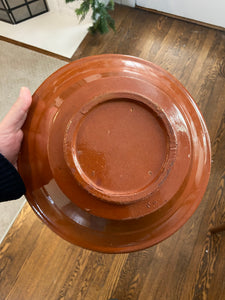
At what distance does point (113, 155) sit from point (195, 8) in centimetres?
169

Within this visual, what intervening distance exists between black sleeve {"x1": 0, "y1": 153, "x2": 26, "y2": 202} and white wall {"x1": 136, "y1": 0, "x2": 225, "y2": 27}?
5.68 ft

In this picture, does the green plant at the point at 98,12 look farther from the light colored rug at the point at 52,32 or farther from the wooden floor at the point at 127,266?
the wooden floor at the point at 127,266

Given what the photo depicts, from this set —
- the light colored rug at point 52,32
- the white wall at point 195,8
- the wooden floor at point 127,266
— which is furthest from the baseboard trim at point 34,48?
the wooden floor at point 127,266

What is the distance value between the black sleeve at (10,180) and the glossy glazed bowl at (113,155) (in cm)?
2

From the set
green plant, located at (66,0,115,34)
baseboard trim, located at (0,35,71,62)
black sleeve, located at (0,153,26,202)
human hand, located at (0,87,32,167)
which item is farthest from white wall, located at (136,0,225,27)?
black sleeve, located at (0,153,26,202)

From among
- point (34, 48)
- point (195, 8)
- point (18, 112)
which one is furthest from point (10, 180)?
point (195, 8)

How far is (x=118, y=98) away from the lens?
1.99 feet

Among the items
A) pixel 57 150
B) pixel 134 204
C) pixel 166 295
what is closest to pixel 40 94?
pixel 57 150

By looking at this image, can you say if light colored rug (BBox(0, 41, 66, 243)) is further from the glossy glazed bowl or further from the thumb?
the glossy glazed bowl

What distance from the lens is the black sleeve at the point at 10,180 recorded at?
671mm

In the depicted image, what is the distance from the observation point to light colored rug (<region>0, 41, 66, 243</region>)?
171cm

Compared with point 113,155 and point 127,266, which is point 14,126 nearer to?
point 113,155

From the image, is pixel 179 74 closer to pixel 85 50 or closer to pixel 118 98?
pixel 85 50

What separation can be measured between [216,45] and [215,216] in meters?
1.19
